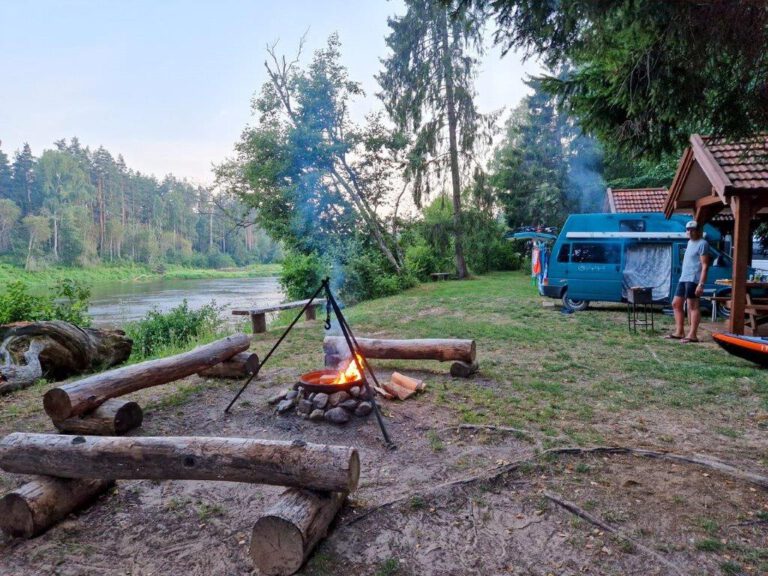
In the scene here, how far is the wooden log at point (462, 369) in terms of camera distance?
5.38 m

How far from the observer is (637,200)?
16.1 m

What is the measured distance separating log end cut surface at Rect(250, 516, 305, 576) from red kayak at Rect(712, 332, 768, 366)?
18.9 ft

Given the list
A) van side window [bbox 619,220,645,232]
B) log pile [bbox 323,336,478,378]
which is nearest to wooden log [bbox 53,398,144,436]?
log pile [bbox 323,336,478,378]

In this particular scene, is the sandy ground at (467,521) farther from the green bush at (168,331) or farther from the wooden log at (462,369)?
the green bush at (168,331)

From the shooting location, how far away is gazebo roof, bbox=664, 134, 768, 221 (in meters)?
6.35

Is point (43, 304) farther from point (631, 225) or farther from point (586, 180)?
point (586, 180)

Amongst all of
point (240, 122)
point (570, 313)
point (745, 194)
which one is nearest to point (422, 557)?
point (745, 194)

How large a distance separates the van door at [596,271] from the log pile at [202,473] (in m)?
9.74

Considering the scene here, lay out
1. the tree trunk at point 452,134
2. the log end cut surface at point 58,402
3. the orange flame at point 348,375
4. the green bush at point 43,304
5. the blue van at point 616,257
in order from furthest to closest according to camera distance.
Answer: the tree trunk at point 452,134 → the blue van at point 616,257 → the green bush at point 43,304 → the orange flame at point 348,375 → the log end cut surface at point 58,402

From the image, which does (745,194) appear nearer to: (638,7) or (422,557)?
(638,7)

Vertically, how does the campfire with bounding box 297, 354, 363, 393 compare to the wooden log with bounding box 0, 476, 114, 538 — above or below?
above

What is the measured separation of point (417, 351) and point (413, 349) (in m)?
0.06

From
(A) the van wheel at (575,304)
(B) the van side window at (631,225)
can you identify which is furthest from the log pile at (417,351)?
(B) the van side window at (631,225)

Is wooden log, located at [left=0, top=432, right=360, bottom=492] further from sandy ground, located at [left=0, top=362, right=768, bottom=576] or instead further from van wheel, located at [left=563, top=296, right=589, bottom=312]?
van wheel, located at [left=563, top=296, right=589, bottom=312]
